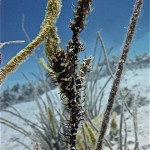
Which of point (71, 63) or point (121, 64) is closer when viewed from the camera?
point (71, 63)

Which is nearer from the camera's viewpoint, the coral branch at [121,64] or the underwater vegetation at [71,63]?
the underwater vegetation at [71,63]

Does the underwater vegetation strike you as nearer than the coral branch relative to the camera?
Yes

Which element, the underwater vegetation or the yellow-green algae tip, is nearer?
the underwater vegetation

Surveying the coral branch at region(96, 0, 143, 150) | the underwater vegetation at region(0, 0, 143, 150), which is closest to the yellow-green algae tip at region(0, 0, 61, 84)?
the underwater vegetation at region(0, 0, 143, 150)

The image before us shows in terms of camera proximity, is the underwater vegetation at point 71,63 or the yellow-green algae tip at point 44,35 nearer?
the underwater vegetation at point 71,63

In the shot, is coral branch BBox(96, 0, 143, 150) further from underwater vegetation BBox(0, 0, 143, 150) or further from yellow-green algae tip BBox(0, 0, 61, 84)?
yellow-green algae tip BBox(0, 0, 61, 84)

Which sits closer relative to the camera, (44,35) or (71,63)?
(71,63)

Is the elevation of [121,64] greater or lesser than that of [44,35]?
lesser

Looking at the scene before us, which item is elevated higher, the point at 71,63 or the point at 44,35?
the point at 44,35

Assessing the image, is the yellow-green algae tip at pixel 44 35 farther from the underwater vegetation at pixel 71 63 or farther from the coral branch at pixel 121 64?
the coral branch at pixel 121 64

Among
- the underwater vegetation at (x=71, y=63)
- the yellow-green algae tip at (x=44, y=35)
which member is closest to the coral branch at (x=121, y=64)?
the underwater vegetation at (x=71, y=63)

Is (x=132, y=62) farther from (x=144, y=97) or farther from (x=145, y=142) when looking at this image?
(x=145, y=142)

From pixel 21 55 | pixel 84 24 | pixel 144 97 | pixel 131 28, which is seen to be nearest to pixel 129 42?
pixel 131 28
